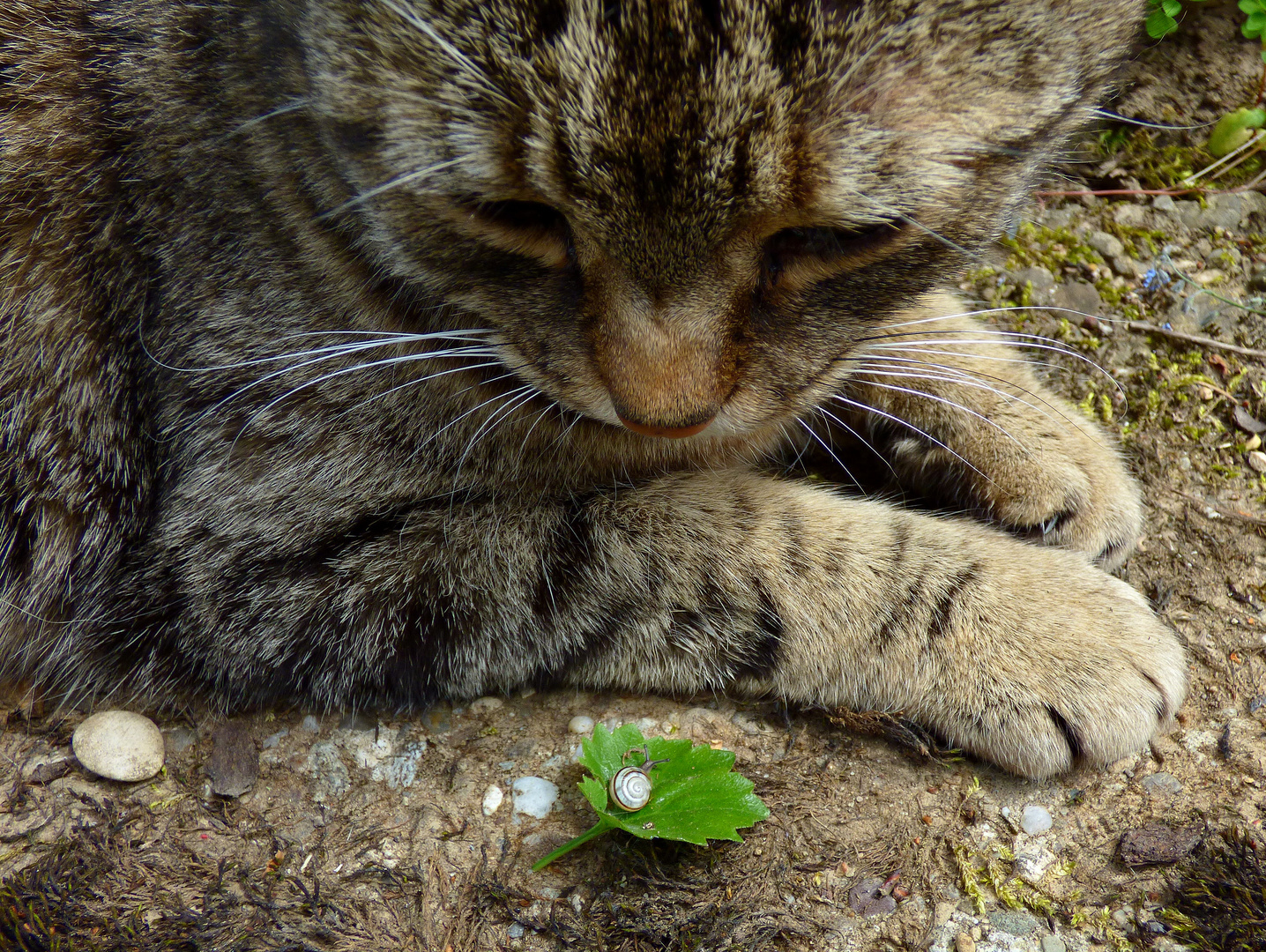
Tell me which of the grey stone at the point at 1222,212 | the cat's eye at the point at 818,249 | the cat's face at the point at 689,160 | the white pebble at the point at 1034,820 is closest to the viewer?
the cat's face at the point at 689,160

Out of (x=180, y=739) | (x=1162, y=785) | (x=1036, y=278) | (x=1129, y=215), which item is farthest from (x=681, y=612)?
(x=1129, y=215)

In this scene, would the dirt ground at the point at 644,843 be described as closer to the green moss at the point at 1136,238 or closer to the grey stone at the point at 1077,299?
the grey stone at the point at 1077,299

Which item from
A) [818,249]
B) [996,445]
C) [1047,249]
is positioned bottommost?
[996,445]

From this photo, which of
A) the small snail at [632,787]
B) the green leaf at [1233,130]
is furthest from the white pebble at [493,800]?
the green leaf at [1233,130]

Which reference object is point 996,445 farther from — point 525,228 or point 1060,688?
point 525,228

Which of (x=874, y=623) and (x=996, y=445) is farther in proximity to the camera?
(x=996, y=445)

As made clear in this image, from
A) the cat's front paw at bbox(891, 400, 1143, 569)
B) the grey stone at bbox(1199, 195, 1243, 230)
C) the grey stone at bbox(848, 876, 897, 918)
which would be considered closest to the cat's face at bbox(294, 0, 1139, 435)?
the cat's front paw at bbox(891, 400, 1143, 569)

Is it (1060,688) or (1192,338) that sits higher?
(1192,338)

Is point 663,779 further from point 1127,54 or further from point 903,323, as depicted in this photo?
point 1127,54

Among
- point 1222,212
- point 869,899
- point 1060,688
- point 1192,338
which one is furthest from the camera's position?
point 1222,212
